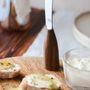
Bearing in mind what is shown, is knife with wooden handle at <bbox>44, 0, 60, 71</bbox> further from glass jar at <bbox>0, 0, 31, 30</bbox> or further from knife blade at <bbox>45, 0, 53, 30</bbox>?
glass jar at <bbox>0, 0, 31, 30</bbox>

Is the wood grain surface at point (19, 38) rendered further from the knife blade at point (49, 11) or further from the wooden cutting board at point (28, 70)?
the knife blade at point (49, 11)

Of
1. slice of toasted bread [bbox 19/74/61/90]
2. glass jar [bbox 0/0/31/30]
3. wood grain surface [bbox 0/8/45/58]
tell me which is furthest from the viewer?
glass jar [bbox 0/0/31/30]

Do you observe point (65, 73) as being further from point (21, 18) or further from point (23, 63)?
point (21, 18)

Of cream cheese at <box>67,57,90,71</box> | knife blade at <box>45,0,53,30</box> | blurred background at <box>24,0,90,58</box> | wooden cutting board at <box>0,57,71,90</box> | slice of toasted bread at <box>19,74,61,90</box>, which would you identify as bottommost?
blurred background at <box>24,0,90,58</box>

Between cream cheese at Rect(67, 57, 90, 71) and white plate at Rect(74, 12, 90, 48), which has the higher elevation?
cream cheese at Rect(67, 57, 90, 71)

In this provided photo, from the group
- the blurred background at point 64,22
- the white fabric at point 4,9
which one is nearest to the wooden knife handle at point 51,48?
the blurred background at point 64,22

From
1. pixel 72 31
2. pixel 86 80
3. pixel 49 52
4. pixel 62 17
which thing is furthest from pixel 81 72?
pixel 62 17

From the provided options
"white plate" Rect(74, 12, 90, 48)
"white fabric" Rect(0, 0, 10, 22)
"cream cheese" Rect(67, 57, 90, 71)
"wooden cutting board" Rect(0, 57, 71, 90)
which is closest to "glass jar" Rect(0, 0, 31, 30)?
"white fabric" Rect(0, 0, 10, 22)
